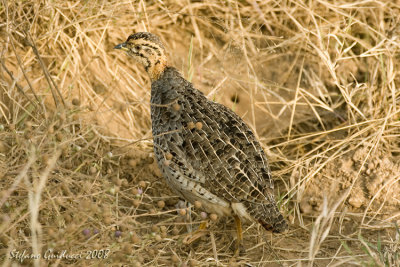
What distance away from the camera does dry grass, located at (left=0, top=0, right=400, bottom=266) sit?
16.2ft

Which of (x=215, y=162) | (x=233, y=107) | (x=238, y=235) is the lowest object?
(x=238, y=235)

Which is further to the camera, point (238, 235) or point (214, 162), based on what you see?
point (238, 235)

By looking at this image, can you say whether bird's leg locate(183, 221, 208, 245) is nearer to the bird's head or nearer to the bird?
the bird

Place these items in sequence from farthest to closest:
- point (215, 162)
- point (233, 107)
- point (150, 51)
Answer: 1. point (233, 107)
2. point (150, 51)
3. point (215, 162)

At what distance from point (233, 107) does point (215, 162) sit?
6.07 ft

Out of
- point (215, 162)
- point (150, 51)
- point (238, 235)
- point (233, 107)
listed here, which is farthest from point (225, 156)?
point (233, 107)

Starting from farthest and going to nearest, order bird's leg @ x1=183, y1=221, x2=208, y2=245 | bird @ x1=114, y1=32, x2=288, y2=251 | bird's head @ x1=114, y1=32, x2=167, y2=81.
Answer: bird's head @ x1=114, y1=32, x2=167, y2=81
bird's leg @ x1=183, y1=221, x2=208, y2=245
bird @ x1=114, y1=32, x2=288, y2=251

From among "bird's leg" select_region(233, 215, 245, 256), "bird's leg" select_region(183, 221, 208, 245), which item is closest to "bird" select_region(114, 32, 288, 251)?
"bird's leg" select_region(233, 215, 245, 256)

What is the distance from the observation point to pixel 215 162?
466 cm

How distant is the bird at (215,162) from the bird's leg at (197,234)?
0.30m

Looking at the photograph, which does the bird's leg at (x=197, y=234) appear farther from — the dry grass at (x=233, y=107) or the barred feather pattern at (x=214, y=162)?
the barred feather pattern at (x=214, y=162)

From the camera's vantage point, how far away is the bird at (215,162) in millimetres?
4605

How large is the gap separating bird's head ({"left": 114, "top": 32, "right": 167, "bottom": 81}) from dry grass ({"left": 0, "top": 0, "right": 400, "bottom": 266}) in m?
0.45

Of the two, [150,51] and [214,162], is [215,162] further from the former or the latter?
[150,51]
